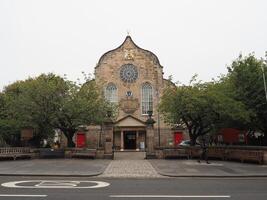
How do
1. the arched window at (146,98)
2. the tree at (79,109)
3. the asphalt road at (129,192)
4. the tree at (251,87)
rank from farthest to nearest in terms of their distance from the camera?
the arched window at (146,98), the tree at (79,109), the tree at (251,87), the asphalt road at (129,192)

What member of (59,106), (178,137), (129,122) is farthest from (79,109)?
(178,137)

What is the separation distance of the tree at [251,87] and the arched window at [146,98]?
876 inches

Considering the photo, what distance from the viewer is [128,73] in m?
57.4

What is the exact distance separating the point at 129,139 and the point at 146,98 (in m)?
6.39

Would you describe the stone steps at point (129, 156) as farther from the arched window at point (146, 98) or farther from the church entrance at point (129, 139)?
the arched window at point (146, 98)

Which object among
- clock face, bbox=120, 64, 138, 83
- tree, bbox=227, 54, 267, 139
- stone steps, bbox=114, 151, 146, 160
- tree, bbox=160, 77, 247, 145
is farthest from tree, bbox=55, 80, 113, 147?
clock face, bbox=120, 64, 138, 83

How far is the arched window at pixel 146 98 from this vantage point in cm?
5662

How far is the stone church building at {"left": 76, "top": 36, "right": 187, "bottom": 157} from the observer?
181ft

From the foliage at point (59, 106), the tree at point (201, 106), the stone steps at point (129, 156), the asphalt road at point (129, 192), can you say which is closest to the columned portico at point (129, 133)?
the stone steps at point (129, 156)

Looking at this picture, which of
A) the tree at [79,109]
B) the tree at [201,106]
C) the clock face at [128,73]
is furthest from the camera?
the clock face at [128,73]

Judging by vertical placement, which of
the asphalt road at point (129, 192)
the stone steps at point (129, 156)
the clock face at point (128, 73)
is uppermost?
the clock face at point (128, 73)

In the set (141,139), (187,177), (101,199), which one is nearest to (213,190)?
Answer: (101,199)

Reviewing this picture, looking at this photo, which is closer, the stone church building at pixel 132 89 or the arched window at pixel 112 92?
the stone church building at pixel 132 89

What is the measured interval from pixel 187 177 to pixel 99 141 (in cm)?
3693
